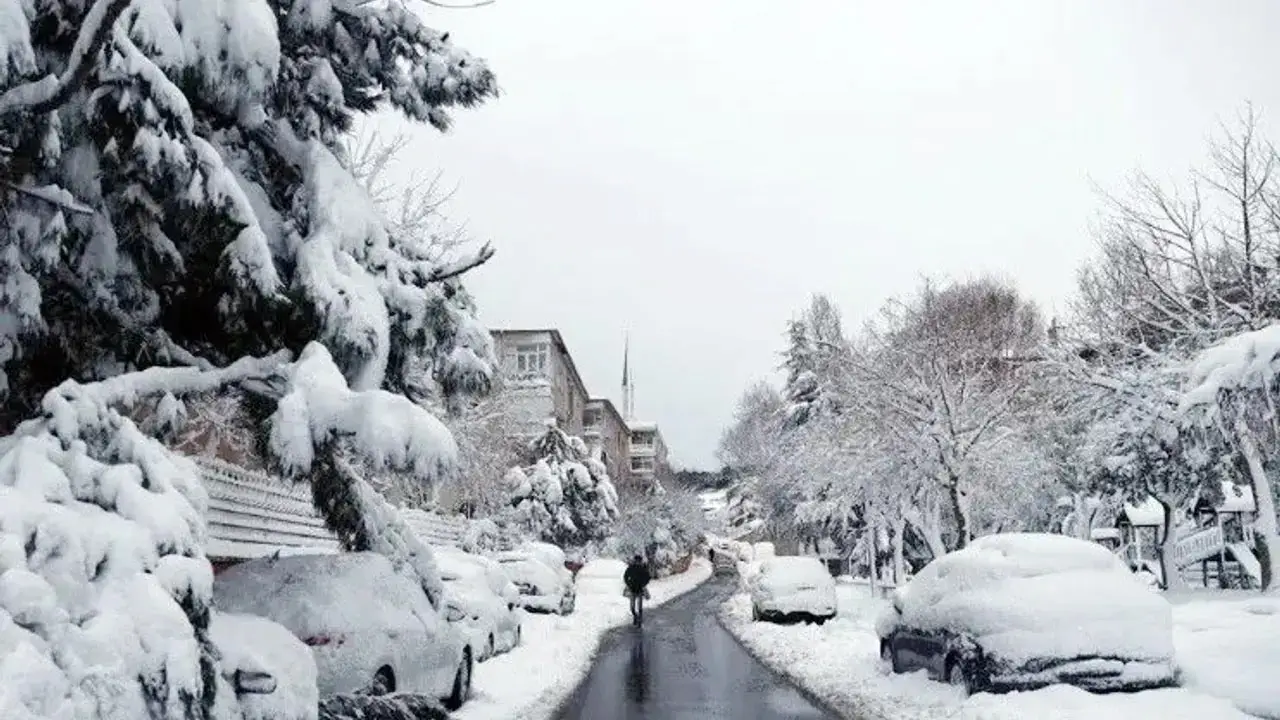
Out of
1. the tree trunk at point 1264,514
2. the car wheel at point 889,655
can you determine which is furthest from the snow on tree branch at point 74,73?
the tree trunk at point 1264,514

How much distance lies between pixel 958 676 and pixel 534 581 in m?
16.5

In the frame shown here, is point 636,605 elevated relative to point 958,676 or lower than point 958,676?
lower

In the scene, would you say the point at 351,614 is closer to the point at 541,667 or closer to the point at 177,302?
the point at 177,302

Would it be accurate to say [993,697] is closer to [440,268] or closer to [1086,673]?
[1086,673]

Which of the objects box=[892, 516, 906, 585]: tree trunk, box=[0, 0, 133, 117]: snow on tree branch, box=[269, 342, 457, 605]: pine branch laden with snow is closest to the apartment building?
box=[892, 516, 906, 585]: tree trunk

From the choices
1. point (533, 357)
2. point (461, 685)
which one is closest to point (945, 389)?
point (461, 685)

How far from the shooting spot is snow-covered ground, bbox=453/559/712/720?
40.7 feet

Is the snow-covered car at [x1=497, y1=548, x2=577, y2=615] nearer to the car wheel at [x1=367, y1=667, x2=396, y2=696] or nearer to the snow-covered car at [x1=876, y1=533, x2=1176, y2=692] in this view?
the snow-covered car at [x1=876, y1=533, x2=1176, y2=692]

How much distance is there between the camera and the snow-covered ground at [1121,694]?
10.2 metres

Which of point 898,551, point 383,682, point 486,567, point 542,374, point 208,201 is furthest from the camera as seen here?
point 542,374

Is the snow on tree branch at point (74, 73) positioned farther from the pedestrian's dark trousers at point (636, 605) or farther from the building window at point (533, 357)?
the building window at point (533, 357)

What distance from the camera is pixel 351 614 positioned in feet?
31.1

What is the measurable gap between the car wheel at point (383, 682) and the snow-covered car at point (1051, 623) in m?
6.06

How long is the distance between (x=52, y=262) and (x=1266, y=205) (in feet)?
65.3
